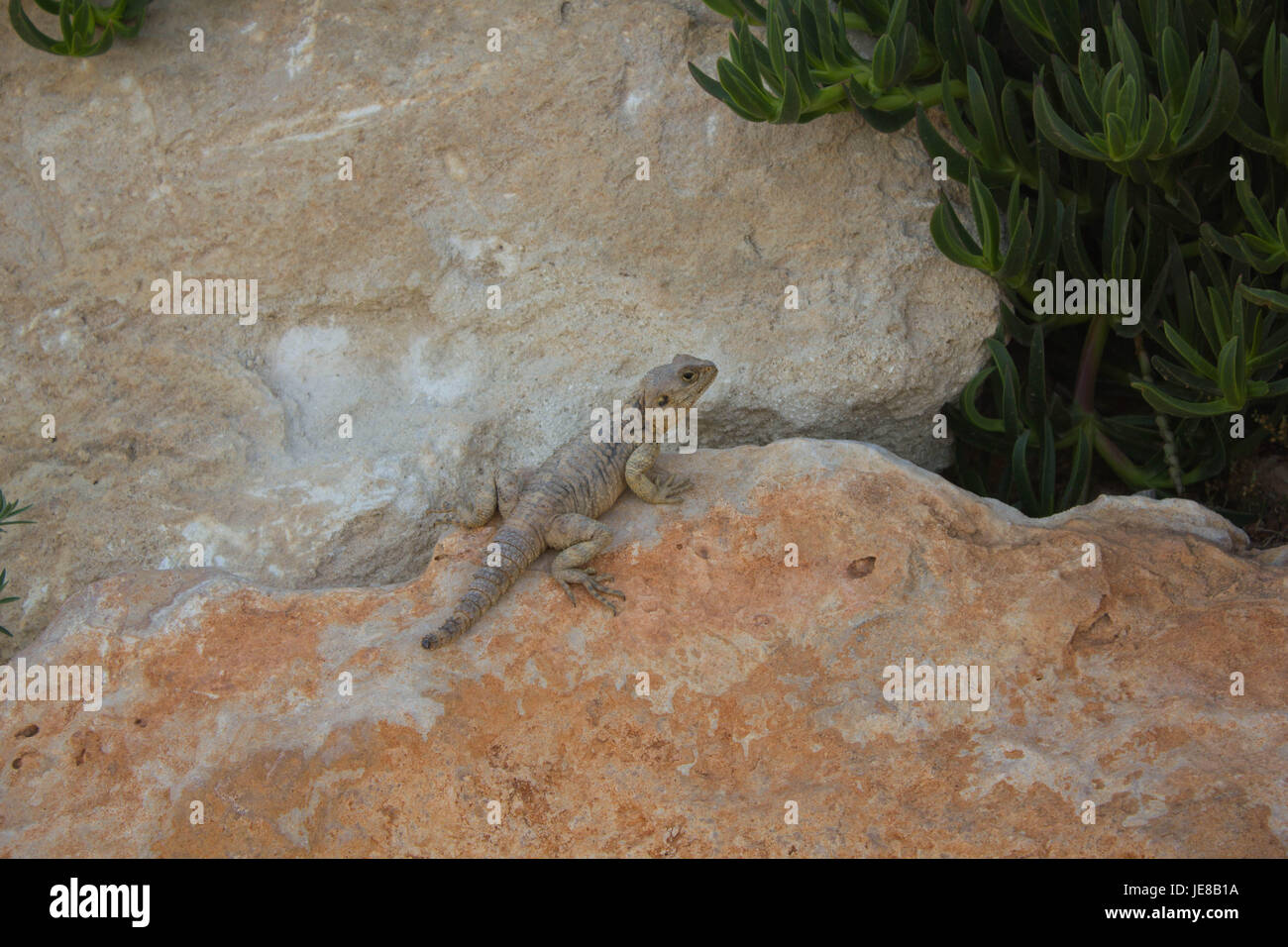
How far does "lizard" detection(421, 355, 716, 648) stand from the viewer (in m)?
4.85

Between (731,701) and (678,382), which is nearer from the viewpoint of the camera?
(731,701)

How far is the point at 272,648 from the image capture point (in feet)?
15.7

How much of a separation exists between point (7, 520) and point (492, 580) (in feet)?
8.63

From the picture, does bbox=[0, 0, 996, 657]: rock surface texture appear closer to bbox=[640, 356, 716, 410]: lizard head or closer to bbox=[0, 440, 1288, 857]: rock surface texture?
bbox=[640, 356, 716, 410]: lizard head

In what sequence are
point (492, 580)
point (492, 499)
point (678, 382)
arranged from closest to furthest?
1. point (492, 580)
2. point (492, 499)
3. point (678, 382)

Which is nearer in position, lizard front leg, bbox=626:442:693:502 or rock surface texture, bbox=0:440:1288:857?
rock surface texture, bbox=0:440:1288:857

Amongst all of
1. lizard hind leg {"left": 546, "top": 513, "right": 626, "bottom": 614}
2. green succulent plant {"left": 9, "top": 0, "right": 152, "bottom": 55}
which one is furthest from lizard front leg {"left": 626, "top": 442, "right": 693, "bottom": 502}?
green succulent plant {"left": 9, "top": 0, "right": 152, "bottom": 55}

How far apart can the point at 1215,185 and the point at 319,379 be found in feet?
15.6

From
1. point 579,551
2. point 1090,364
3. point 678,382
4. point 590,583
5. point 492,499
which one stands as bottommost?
point 590,583

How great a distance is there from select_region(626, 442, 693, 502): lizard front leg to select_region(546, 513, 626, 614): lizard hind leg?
0.27 meters

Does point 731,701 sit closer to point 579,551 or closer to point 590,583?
point 590,583

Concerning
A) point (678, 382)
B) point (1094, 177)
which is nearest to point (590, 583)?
point (678, 382)

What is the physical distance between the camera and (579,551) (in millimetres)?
4926

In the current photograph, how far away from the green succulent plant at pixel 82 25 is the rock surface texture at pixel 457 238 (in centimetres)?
20
